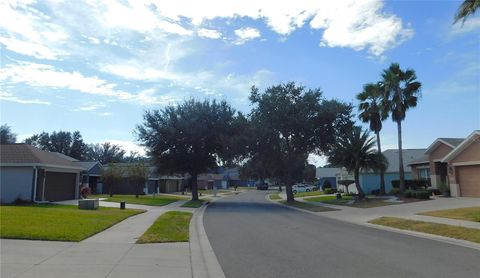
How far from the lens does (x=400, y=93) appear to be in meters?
37.2

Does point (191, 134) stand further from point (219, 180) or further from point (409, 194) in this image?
point (219, 180)

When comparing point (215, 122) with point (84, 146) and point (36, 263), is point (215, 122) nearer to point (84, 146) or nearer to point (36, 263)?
point (36, 263)

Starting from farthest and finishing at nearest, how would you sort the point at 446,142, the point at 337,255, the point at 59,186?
the point at 446,142 → the point at 59,186 → the point at 337,255

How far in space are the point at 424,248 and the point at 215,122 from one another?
3221 centimetres

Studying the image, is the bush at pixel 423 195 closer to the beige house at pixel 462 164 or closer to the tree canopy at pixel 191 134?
the beige house at pixel 462 164

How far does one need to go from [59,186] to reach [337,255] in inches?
1100

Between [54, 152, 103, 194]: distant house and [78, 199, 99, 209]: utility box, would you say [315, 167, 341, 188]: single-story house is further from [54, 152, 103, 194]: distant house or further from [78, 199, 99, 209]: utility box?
[78, 199, 99, 209]: utility box

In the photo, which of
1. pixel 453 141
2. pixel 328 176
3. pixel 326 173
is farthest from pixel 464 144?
pixel 326 173

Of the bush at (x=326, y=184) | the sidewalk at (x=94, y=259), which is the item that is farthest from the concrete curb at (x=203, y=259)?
the bush at (x=326, y=184)

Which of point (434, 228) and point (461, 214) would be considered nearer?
point (434, 228)

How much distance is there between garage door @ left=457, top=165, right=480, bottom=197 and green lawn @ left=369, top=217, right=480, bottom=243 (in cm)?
1401

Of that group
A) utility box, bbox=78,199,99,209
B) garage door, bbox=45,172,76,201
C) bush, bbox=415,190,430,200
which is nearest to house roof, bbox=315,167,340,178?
bush, bbox=415,190,430,200

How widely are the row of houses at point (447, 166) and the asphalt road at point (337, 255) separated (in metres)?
19.0

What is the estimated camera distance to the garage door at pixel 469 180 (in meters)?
31.7
